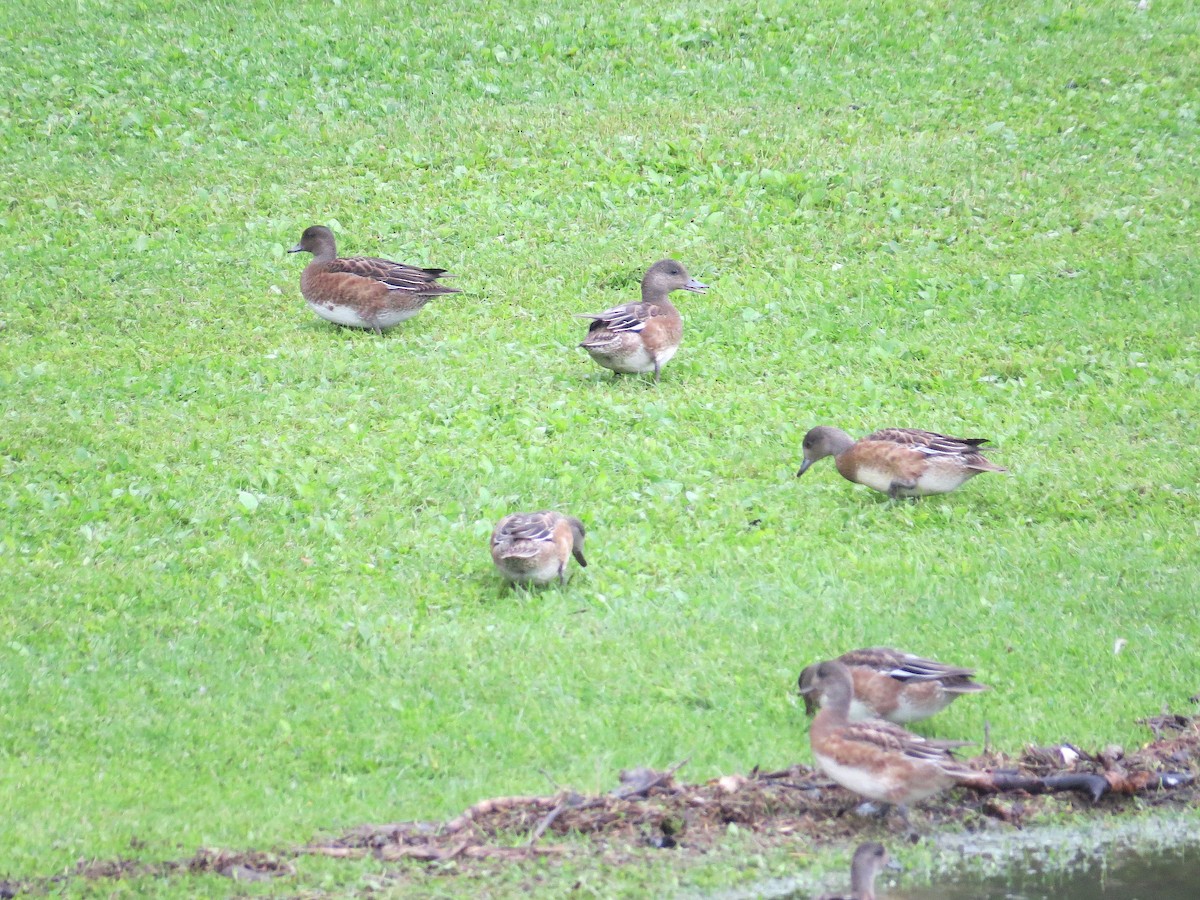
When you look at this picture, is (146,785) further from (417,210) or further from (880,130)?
(880,130)

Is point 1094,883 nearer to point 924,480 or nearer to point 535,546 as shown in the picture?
point 535,546

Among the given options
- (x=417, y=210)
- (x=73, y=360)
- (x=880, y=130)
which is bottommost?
(x=73, y=360)

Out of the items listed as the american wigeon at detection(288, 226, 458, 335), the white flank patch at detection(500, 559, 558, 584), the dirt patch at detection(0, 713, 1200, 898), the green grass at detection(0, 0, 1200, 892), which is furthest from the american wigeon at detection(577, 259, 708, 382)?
the dirt patch at detection(0, 713, 1200, 898)

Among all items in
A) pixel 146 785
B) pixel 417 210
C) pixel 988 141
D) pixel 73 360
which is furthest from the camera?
pixel 988 141

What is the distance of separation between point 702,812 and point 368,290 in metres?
8.71

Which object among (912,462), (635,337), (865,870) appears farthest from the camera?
(635,337)

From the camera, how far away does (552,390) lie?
496 inches

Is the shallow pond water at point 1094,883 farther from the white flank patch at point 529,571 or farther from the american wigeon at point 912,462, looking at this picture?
the american wigeon at point 912,462

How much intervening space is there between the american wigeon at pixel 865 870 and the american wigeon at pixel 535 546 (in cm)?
310

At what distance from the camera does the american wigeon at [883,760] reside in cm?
624

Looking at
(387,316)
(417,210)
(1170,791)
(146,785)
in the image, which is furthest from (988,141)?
(146,785)

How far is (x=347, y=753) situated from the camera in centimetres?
711

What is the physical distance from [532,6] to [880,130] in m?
6.47

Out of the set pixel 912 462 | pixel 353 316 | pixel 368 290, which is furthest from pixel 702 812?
pixel 353 316
